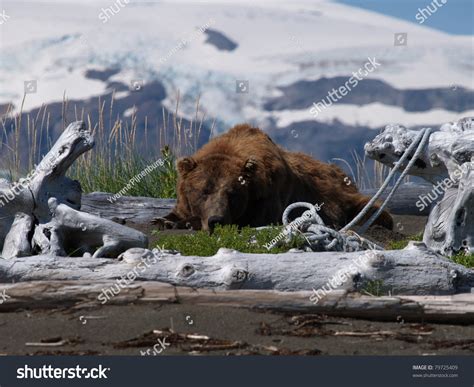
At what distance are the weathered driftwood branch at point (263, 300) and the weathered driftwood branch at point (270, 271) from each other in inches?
6.0

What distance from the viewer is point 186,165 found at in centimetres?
1112

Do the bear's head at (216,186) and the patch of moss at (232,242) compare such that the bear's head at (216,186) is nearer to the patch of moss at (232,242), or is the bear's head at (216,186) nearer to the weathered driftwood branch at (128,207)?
the weathered driftwood branch at (128,207)

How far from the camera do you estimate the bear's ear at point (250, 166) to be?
10898mm

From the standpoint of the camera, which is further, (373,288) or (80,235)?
(80,235)

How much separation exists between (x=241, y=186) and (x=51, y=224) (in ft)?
11.3

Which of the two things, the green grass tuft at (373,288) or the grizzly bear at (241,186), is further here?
the grizzly bear at (241,186)

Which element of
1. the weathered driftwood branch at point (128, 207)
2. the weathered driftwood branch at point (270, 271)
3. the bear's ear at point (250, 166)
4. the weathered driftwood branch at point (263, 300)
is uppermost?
the bear's ear at point (250, 166)

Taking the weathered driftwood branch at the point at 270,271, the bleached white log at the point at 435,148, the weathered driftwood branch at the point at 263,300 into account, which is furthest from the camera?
the bleached white log at the point at 435,148

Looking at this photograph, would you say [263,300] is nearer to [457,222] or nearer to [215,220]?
[457,222]

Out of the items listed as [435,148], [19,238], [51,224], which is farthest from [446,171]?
[19,238]

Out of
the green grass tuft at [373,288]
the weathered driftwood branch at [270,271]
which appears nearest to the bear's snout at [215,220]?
the weathered driftwood branch at [270,271]

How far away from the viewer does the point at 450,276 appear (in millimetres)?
6629

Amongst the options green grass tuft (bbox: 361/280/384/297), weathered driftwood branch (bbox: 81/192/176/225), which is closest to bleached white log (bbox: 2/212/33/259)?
green grass tuft (bbox: 361/280/384/297)

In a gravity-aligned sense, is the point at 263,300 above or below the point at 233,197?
above
